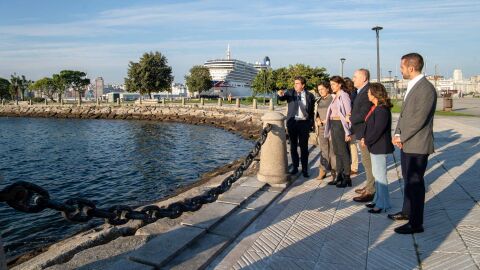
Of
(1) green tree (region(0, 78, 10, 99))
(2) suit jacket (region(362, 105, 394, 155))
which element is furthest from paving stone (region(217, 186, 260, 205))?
(1) green tree (region(0, 78, 10, 99))

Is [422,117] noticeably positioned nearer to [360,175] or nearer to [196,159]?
[360,175]

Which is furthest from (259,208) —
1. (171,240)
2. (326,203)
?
(171,240)

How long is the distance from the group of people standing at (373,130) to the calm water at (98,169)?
476cm

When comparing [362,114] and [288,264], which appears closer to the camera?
[288,264]

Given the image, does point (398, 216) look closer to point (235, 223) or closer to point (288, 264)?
point (288, 264)

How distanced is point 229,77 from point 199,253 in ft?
257

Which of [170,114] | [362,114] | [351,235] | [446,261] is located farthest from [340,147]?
[170,114]

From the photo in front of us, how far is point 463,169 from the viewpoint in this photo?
714 cm

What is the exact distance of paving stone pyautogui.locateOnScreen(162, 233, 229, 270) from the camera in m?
3.36

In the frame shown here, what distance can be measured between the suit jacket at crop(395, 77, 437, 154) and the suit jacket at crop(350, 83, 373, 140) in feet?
3.64

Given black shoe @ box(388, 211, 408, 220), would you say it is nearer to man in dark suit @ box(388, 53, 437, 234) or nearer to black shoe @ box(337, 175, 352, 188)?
man in dark suit @ box(388, 53, 437, 234)

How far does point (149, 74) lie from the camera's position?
5506 cm

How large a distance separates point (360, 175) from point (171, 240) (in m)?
4.63

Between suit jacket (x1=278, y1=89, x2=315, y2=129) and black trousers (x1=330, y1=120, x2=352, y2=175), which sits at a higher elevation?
suit jacket (x1=278, y1=89, x2=315, y2=129)
